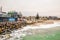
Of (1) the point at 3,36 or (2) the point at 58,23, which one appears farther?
(2) the point at 58,23

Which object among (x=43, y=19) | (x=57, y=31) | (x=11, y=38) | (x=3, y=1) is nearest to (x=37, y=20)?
(x=43, y=19)

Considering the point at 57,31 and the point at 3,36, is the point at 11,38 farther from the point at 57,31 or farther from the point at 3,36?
the point at 57,31

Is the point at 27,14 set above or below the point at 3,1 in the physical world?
below

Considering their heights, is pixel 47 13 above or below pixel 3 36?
above

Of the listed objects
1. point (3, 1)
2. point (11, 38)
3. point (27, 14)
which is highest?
point (3, 1)

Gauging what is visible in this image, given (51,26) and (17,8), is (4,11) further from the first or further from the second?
(51,26)

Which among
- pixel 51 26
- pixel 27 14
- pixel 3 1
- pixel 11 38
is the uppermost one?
pixel 3 1

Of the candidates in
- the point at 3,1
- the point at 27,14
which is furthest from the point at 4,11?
the point at 27,14

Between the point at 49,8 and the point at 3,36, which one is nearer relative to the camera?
the point at 3,36

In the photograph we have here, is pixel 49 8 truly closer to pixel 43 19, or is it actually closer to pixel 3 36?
pixel 43 19
